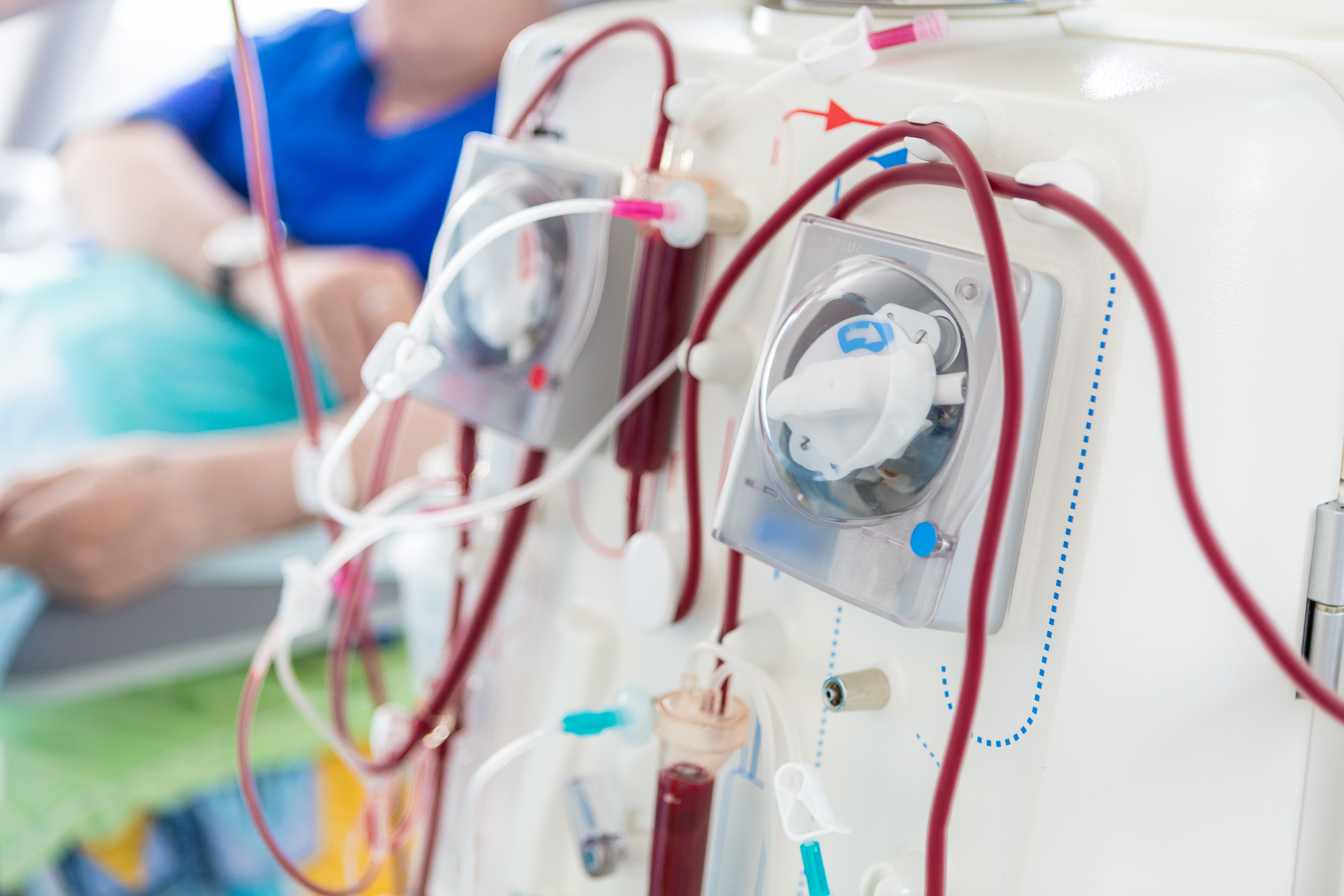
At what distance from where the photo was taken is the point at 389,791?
863mm

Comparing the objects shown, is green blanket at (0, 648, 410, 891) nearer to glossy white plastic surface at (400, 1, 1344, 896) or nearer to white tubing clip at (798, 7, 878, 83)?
glossy white plastic surface at (400, 1, 1344, 896)

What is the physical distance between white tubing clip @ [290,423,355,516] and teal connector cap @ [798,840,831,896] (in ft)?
1.21

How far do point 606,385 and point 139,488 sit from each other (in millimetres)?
677

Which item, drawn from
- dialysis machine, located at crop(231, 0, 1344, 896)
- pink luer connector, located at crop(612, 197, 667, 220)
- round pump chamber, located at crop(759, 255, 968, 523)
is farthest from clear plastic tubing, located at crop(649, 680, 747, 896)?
pink luer connector, located at crop(612, 197, 667, 220)

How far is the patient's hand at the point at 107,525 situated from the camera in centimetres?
107

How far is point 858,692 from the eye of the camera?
49cm

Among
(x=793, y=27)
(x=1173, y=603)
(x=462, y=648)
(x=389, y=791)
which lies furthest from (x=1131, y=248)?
(x=389, y=791)

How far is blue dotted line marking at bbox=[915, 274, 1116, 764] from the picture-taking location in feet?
1.34

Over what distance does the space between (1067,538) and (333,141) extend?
1.47m

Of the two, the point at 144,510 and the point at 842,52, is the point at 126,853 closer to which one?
the point at 144,510

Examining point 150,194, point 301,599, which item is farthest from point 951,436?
point 150,194

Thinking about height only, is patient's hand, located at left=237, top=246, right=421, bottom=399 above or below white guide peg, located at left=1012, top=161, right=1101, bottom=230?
below

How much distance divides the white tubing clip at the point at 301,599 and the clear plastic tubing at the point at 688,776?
279mm

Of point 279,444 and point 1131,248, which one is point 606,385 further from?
point 279,444
